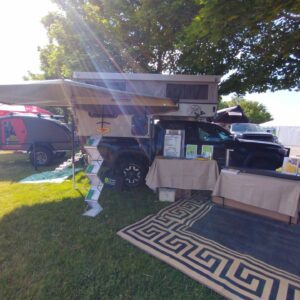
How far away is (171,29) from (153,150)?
11.9ft

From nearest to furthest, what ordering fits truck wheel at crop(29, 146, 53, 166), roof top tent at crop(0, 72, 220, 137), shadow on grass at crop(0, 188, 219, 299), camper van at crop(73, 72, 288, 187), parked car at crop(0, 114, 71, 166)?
shadow on grass at crop(0, 188, 219, 299) < roof top tent at crop(0, 72, 220, 137) < camper van at crop(73, 72, 288, 187) < parked car at crop(0, 114, 71, 166) < truck wheel at crop(29, 146, 53, 166)

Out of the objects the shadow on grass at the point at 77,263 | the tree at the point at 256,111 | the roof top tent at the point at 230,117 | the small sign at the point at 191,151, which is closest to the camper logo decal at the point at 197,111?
the small sign at the point at 191,151

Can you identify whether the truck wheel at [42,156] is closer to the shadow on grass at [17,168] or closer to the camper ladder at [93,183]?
the shadow on grass at [17,168]

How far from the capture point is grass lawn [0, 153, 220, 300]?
2115 millimetres

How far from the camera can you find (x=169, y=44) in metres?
6.70

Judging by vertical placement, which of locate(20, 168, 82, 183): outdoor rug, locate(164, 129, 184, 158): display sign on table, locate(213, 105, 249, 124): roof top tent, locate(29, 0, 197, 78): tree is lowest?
locate(20, 168, 82, 183): outdoor rug

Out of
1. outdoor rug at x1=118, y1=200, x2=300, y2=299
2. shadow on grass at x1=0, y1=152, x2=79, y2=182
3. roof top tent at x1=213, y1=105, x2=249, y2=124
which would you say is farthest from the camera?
roof top tent at x1=213, y1=105, x2=249, y2=124

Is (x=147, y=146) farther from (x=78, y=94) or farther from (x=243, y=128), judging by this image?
(x=243, y=128)

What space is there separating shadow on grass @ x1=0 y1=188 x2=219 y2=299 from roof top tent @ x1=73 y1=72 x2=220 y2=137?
268cm

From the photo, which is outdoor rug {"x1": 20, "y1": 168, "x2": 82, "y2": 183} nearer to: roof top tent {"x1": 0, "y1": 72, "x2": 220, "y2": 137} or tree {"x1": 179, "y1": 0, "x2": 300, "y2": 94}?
roof top tent {"x1": 0, "y1": 72, "x2": 220, "y2": 137}

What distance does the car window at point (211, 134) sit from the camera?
5129mm

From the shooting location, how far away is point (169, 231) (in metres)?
3.23

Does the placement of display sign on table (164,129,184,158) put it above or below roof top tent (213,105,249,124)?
below

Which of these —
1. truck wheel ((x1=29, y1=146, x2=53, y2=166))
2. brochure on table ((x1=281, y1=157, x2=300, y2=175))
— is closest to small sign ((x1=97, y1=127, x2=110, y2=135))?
truck wheel ((x1=29, y1=146, x2=53, y2=166))
